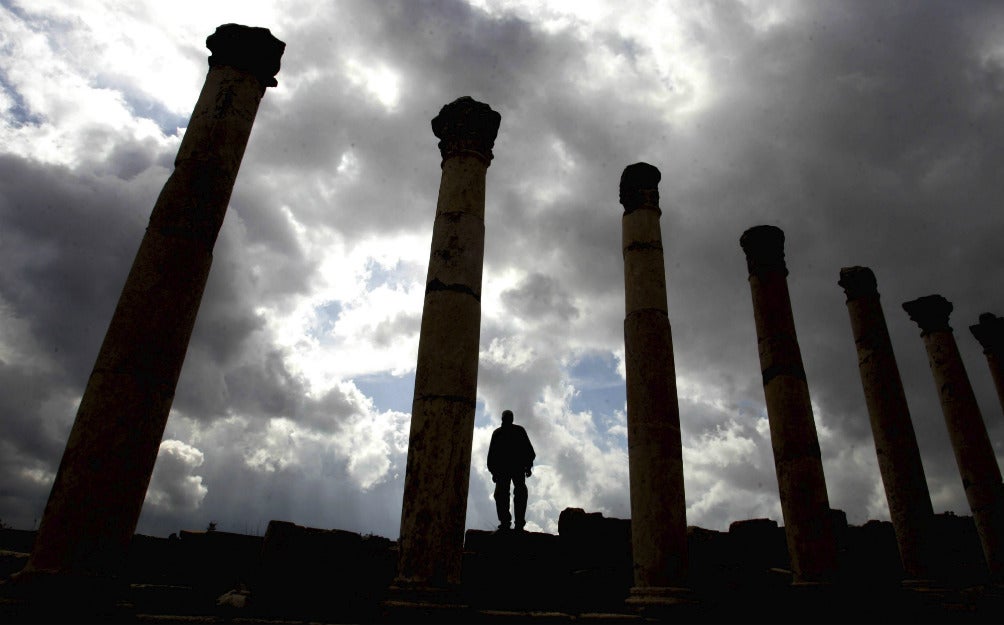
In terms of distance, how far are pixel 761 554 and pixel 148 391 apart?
12.3m

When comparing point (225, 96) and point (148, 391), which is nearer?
point (148, 391)

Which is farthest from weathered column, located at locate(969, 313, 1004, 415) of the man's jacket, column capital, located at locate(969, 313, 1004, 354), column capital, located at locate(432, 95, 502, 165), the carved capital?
the carved capital

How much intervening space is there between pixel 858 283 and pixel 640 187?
7010 mm

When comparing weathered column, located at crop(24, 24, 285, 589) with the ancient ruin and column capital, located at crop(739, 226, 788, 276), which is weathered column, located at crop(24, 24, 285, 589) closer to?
the ancient ruin

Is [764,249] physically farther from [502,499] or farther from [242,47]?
[242,47]

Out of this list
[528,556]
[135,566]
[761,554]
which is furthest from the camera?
[761,554]

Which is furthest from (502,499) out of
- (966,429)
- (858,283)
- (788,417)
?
(966,429)

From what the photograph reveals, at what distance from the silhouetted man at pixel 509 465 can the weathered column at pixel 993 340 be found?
17.1m

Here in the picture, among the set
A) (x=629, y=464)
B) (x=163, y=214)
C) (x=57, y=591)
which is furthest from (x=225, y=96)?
(x=629, y=464)

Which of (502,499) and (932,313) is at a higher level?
(932,313)

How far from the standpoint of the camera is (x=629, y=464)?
9.78m

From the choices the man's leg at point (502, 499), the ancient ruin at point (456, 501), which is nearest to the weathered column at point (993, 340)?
the ancient ruin at point (456, 501)

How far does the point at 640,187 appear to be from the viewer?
39.6 feet

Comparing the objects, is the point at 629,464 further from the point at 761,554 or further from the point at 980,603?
the point at 980,603
